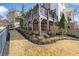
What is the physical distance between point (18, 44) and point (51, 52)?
11.5 inches

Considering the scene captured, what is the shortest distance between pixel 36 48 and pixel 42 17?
0.27 m

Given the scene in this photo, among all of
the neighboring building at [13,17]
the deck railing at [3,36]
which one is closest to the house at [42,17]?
the neighboring building at [13,17]

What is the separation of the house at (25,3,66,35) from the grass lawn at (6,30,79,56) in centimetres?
12

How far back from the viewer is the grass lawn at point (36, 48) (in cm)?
175

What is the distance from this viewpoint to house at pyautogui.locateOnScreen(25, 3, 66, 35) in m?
1.77

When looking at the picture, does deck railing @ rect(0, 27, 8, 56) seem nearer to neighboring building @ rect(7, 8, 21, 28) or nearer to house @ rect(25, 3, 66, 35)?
neighboring building @ rect(7, 8, 21, 28)

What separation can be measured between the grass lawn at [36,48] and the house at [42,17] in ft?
0.39

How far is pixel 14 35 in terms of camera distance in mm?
1774

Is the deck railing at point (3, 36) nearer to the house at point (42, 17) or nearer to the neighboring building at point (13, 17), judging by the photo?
the neighboring building at point (13, 17)

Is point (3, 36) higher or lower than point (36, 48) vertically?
higher

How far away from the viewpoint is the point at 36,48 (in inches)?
69.5

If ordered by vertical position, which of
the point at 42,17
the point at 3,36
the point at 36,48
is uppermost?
the point at 42,17

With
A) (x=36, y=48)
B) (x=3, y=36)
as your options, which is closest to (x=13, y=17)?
(x=3, y=36)

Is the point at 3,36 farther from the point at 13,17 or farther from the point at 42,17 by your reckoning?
the point at 42,17
